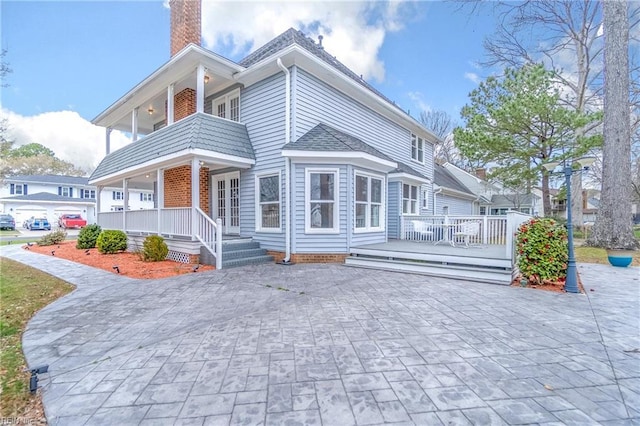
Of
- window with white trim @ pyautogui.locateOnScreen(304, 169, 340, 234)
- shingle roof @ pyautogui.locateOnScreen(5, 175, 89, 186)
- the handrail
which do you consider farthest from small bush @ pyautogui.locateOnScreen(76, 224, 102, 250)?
shingle roof @ pyautogui.locateOnScreen(5, 175, 89, 186)

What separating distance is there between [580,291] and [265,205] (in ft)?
26.4

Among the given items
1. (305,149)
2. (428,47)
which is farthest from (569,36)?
(305,149)

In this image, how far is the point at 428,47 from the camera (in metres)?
14.5

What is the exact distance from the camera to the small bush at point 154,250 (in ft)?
27.5

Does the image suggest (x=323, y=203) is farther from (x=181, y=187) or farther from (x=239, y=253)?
(x=181, y=187)

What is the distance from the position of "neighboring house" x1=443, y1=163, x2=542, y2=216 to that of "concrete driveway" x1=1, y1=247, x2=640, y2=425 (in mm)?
20364

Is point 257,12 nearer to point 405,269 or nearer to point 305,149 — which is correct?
point 305,149

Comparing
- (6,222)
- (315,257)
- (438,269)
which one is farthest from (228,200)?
(6,222)

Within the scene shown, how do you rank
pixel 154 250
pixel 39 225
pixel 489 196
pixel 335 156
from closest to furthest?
pixel 335 156 → pixel 154 250 → pixel 39 225 → pixel 489 196

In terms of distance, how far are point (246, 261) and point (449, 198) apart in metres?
16.0

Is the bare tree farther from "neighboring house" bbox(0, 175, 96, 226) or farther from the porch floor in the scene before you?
"neighboring house" bbox(0, 175, 96, 226)

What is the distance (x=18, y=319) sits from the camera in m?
4.10

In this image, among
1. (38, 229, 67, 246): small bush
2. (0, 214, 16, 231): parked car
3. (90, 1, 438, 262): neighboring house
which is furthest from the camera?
(0, 214, 16, 231): parked car

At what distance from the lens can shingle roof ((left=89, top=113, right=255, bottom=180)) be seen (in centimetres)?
784
